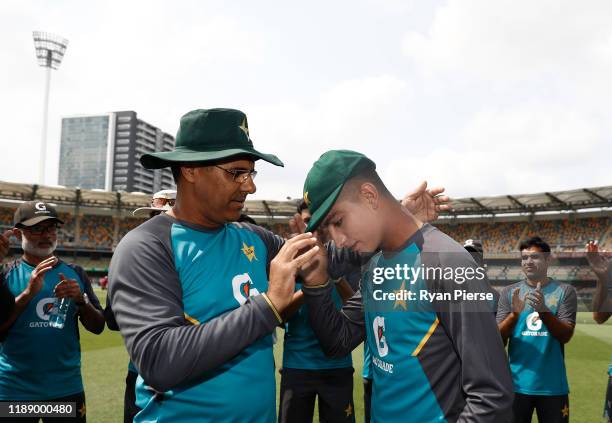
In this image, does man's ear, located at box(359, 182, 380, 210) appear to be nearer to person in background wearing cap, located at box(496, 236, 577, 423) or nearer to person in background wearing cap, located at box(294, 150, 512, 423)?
person in background wearing cap, located at box(294, 150, 512, 423)

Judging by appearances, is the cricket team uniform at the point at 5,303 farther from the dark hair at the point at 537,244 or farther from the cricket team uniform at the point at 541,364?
the dark hair at the point at 537,244

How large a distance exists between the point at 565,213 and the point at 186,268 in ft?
152

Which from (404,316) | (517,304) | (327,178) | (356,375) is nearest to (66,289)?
(327,178)

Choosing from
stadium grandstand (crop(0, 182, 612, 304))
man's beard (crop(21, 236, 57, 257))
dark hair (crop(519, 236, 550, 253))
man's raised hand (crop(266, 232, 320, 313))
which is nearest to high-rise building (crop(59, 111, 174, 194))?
stadium grandstand (crop(0, 182, 612, 304))

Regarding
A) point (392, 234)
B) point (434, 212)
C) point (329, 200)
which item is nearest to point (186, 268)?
point (329, 200)

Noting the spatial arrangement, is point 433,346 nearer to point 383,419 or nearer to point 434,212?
point 383,419

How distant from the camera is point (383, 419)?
6.56 ft

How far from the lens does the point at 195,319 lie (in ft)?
5.84

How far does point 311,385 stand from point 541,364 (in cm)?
223

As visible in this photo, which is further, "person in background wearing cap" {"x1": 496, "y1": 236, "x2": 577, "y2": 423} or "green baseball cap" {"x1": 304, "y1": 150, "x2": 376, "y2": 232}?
"person in background wearing cap" {"x1": 496, "y1": 236, "x2": 577, "y2": 423}

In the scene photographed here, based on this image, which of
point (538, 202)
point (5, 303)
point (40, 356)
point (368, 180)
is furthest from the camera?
point (538, 202)

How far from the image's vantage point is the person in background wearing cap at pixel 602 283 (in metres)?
3.68

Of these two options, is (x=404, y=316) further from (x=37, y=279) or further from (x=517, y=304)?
(x=37, y=279)

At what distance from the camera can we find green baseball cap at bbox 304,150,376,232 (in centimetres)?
191
